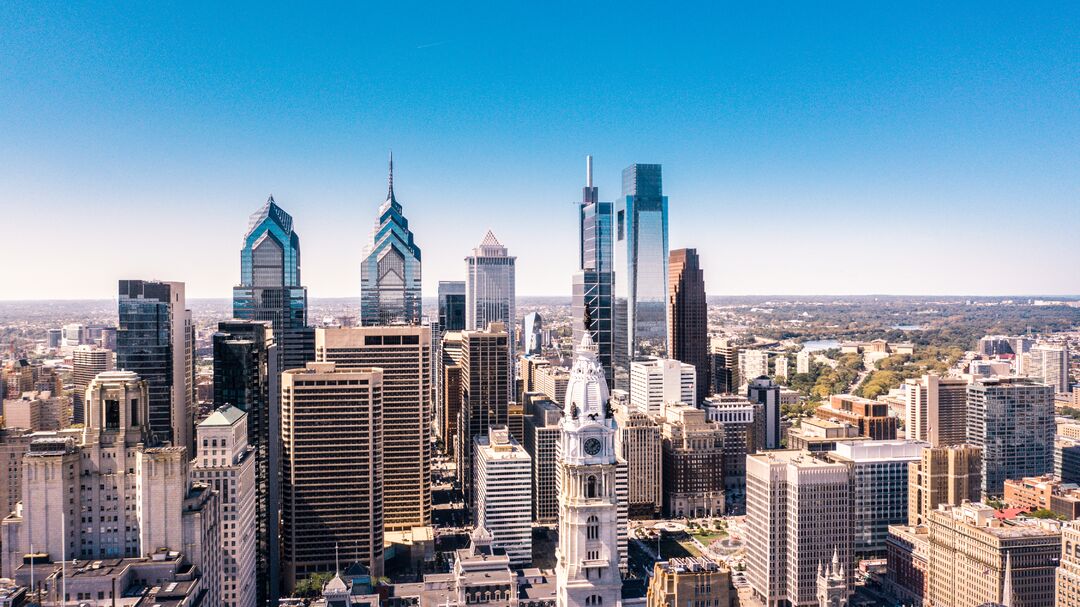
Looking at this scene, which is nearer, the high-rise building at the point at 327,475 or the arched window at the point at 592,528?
the arched window at the point at 592,528

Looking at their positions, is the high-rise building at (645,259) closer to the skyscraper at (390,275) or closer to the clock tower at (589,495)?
the skyscraper at (390,275)

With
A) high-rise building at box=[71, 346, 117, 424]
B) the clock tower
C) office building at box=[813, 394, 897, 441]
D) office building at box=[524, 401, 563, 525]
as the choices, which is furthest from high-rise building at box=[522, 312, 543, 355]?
the clock tower

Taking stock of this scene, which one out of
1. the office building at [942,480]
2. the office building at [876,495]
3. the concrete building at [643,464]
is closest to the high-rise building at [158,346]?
the concrete building at [643,464]

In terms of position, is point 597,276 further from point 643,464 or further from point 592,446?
point 592,446

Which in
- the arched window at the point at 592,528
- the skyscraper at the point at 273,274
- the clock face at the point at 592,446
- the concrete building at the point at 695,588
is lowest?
the concrete building at the point at 695,588

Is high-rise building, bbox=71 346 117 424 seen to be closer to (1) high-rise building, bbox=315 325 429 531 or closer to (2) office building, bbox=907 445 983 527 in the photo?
(1) high-rise building, bbox=315 325 429 531

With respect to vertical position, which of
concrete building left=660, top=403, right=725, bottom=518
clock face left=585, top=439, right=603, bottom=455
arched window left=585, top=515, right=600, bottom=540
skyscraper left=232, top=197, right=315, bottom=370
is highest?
skyscraper left=232, top=197, right=315, bottom=370

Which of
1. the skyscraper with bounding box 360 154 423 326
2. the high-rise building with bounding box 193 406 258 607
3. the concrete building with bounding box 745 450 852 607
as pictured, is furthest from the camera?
the skyscraper with bounding box 360 154 423 326
